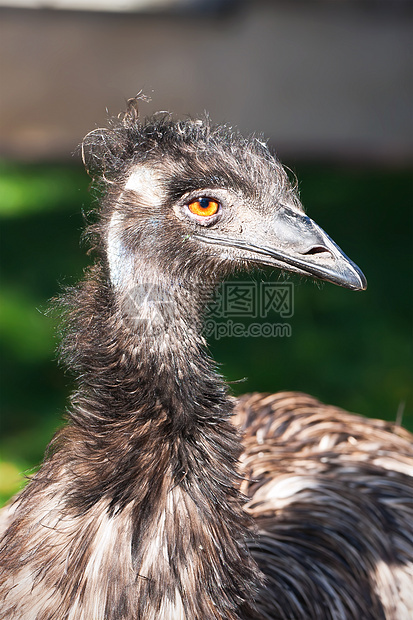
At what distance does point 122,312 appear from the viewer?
198 centimetres

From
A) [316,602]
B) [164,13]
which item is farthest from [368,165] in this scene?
[316,602]

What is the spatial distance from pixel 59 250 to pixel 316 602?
4.47 metres

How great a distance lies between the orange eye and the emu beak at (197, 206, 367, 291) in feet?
0.25

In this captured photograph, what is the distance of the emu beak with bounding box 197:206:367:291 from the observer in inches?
80.7

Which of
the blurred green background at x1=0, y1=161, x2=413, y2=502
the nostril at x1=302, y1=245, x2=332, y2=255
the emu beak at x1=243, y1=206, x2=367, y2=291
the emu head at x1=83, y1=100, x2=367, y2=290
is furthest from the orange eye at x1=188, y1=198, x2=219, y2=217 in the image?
the blurred green background at x1=0, y1=161, x2=413, y2=502

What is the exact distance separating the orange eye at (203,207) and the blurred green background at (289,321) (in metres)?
1.66

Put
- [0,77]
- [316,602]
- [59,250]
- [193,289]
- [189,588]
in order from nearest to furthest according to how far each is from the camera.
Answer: [189,588] → [193,289] → [316,602] → [59,250] → [0,77]

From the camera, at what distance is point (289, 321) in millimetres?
5816

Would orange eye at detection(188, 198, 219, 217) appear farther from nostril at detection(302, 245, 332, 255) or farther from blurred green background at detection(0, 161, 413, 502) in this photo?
blurred green background at detection(0, 161, 413, 502)

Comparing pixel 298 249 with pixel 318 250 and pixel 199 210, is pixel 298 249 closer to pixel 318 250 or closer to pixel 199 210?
pixel 318 250

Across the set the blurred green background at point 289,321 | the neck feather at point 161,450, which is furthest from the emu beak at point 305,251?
the blurred green background at point 289,321

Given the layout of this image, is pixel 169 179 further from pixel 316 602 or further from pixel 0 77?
pixel 0 77

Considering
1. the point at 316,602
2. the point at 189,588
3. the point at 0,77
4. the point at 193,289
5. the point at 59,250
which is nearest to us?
the point at 189,588

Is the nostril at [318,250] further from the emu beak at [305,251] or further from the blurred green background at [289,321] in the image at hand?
the blurred green background at [289,321]
